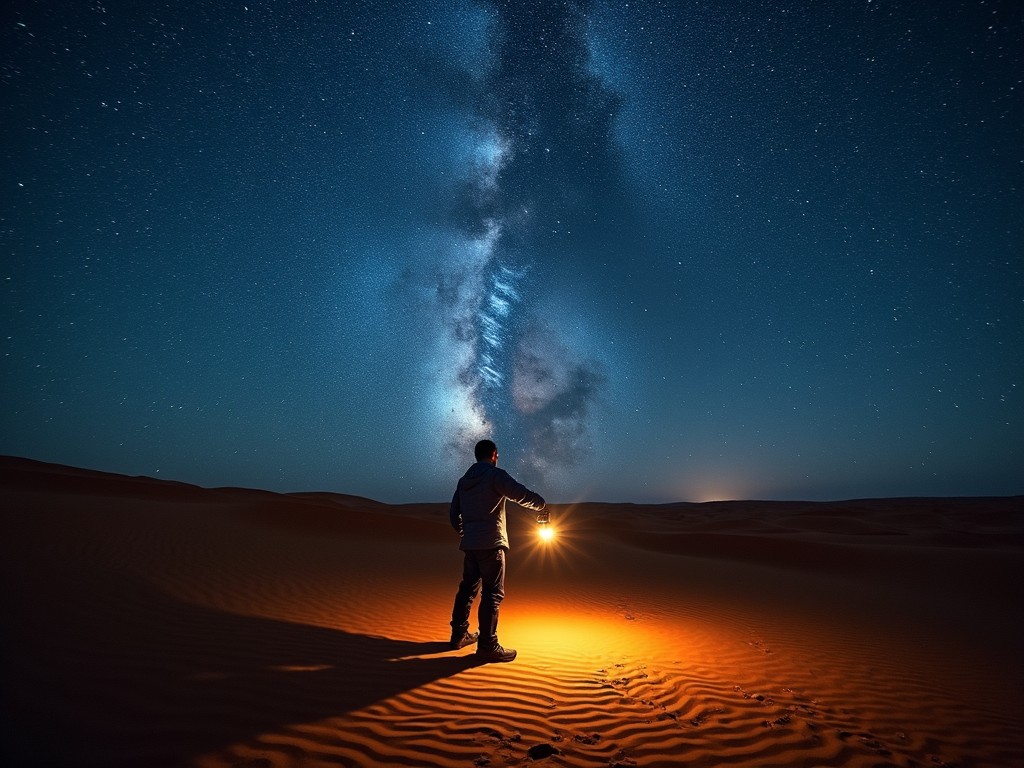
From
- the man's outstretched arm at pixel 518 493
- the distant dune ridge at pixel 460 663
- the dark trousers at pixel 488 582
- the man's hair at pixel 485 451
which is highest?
the man's hair at pixel 485 451

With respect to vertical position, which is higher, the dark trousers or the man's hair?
the man's hair

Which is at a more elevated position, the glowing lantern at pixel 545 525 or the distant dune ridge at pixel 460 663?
the glowing lantern at pixel 545 525

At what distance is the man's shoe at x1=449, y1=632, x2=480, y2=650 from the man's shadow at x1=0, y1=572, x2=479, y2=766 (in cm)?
20

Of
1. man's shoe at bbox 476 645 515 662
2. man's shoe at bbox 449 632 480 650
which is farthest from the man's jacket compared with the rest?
man's shoe at bbox 449 632 480 650

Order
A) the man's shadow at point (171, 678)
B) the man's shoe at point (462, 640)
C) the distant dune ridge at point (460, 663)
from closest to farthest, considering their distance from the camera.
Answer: the man's shadow at point (171, 678)
the distant dune ridge at point (460, 663)
the man's shoe at point (462, 640)

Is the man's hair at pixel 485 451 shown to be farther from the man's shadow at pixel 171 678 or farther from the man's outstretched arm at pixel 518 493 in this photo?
the man's shadow at pixel 171 678

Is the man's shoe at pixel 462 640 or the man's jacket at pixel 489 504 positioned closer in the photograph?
the man's jacket at pixel 489 504

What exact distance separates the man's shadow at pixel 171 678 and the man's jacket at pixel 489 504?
1.58m

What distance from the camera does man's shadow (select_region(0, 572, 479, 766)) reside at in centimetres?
371

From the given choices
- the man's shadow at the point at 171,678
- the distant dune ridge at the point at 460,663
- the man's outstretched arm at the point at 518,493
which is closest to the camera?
the man's shadow at the point at 171,678

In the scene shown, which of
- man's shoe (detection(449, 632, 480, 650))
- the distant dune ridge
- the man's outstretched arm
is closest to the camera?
the distant dune ridge

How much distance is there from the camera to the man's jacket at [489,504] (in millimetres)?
6012

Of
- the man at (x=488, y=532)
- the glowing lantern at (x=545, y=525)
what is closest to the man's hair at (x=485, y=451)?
the man at (x=488, y=532)

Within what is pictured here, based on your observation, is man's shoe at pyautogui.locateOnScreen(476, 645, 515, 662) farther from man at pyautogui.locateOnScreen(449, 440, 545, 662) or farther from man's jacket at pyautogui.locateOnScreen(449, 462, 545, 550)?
man's jacket at pyautogui.locateOnScreen(449, 462, 545, 550)
